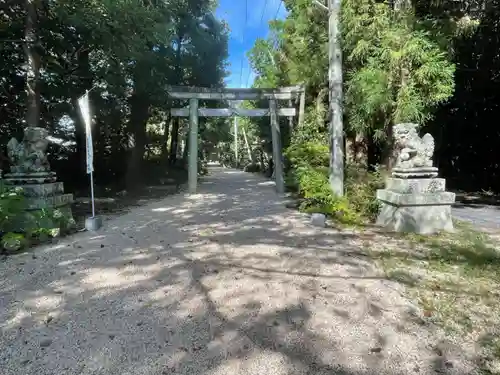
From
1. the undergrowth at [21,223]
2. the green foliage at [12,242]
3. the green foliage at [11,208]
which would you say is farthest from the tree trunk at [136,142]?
the green foliage at [12,242]

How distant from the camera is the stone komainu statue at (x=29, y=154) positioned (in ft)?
17.8

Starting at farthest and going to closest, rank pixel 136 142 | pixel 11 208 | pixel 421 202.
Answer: pixel 136 142
pixel 421 202
pixel 11 208

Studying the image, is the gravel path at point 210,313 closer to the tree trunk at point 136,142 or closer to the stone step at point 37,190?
the stone step at point 37,190

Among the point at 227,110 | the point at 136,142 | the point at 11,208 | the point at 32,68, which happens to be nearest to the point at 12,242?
the point at 11,208

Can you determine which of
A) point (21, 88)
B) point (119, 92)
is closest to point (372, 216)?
point (119, 92)

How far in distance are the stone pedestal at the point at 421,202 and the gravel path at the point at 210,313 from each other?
1.19 meters

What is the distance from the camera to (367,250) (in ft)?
14.5

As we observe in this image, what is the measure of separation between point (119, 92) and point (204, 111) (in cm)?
312

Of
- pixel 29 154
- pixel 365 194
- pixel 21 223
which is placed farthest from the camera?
pixel 365 194

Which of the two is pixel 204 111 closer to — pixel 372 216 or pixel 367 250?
pixel 372 216

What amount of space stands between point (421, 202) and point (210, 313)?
152 inches

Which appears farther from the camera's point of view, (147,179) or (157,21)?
(147,179)

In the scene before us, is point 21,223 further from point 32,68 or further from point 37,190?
point 32,68

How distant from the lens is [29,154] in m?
5.45
